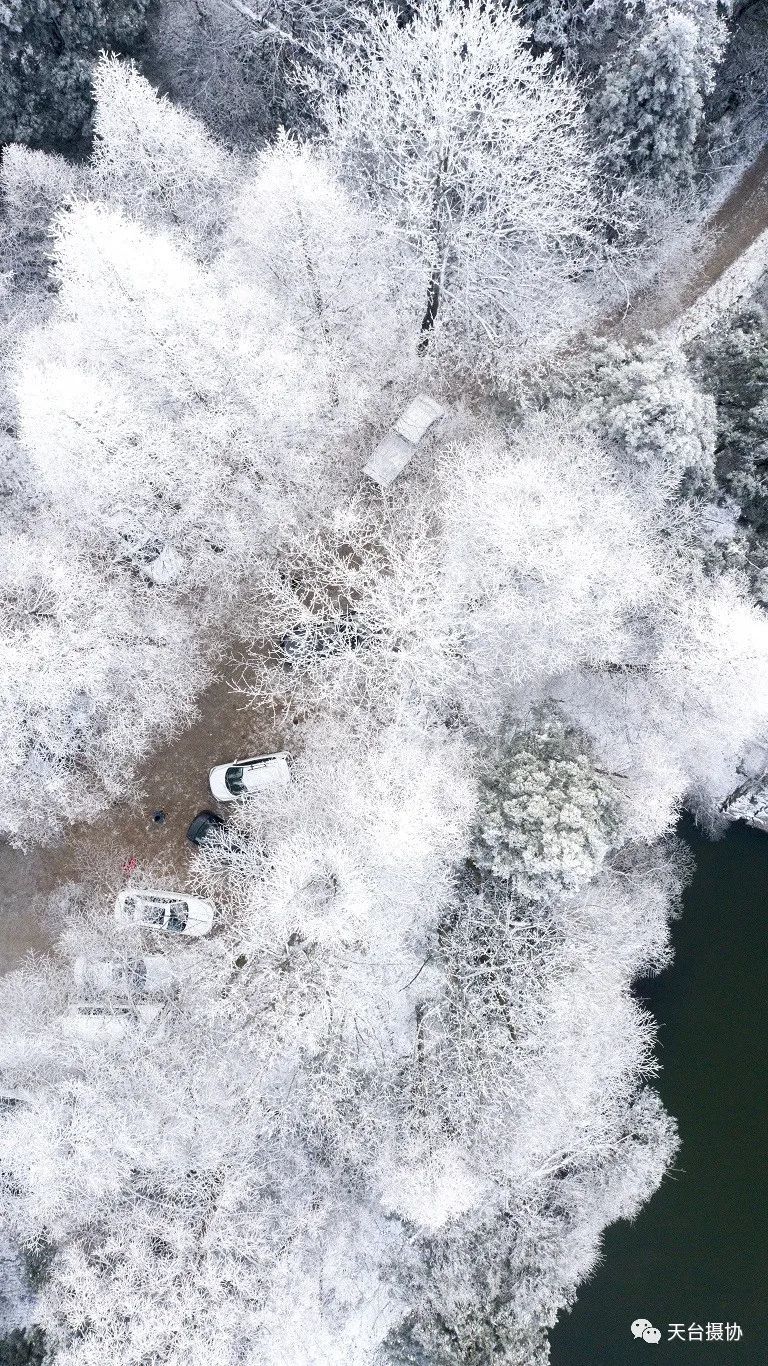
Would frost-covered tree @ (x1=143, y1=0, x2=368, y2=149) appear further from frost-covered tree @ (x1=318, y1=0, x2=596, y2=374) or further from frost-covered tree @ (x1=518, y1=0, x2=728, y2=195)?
frost-covered tree @ (x1=518, y1=0, x2=728, y2=195)

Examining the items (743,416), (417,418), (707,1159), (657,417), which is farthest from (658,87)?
(707,1159)

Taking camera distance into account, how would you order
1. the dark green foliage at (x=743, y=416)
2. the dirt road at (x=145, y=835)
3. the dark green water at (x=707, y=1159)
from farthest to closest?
the dark green water at (x=707, y=1159), the dirt road at (x=145, y=835), the dark green foliage at (x=743, y=416)

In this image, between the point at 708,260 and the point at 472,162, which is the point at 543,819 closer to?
the point at 472,162

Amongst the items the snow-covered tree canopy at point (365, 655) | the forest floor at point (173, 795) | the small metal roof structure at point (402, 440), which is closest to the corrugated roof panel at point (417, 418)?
the small metal roof structure at point (402, 440)

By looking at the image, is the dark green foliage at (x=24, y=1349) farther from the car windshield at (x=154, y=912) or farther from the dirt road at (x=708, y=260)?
the dirt road at (x=708, y=260)

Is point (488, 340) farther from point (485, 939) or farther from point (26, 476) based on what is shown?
point (485, 939)

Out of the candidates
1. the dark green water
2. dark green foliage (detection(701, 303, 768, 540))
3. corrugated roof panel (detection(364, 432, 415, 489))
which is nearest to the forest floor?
dark green foliage (detection(701, 303, 768, 540))
